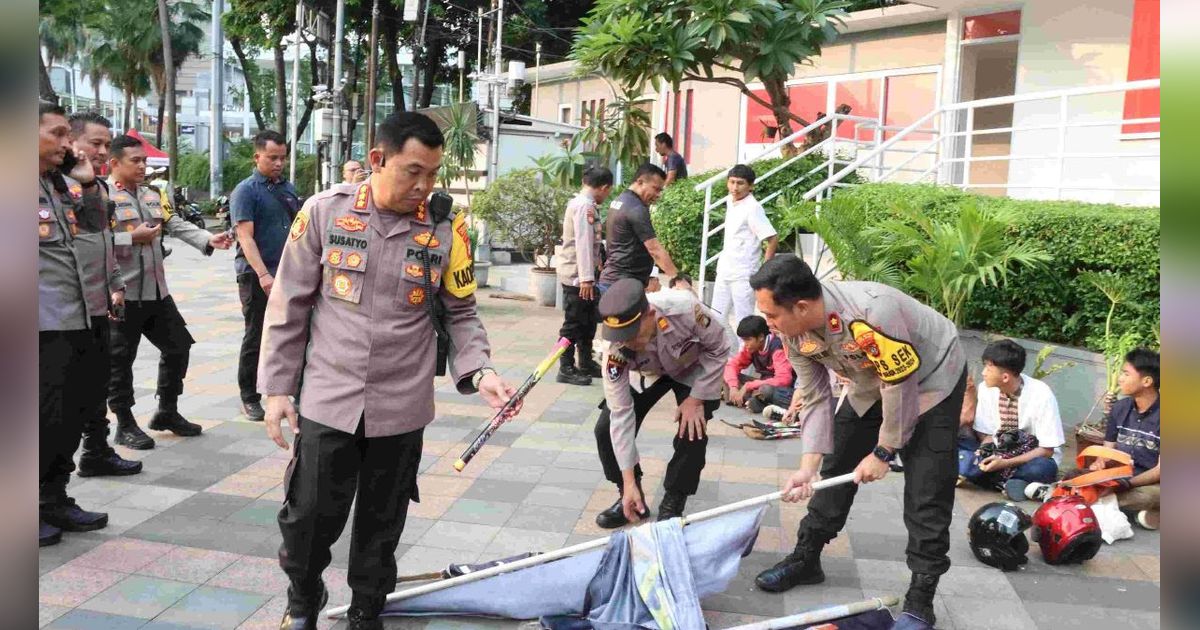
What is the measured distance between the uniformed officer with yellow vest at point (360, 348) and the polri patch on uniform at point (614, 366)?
0.96 metres

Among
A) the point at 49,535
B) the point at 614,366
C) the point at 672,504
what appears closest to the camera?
the point at 49,535

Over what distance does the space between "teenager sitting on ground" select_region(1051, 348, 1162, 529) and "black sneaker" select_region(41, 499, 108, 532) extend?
4.83 m

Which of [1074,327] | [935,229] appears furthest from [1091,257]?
[935,229]

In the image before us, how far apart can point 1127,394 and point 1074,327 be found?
1630 millimetres

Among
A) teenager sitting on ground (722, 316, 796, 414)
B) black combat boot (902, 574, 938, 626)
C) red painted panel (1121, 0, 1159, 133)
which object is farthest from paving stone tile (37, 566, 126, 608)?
red painted panel (1121, 0, 1159, 133)

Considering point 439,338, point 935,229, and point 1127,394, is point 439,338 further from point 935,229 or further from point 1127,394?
point 935,229

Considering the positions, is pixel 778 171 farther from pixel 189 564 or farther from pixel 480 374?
pixel 189 564

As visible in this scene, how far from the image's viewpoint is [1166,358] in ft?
2.74

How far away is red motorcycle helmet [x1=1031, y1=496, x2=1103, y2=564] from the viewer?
4047mm

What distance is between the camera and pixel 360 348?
3023 mm

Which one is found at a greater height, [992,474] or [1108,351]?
[1108,351]

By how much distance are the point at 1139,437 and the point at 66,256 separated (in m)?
5.13

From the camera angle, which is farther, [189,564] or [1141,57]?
[1141,57]

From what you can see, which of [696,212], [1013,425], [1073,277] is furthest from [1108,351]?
[696,212]
